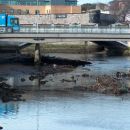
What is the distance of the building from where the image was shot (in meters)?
117

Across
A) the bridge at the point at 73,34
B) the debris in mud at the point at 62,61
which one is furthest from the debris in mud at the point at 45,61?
the bridge at the point at 73,34

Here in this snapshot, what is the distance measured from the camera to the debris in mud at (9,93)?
1687 inches

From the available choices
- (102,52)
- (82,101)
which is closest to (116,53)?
(102,52)

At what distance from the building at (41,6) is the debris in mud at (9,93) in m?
68.3

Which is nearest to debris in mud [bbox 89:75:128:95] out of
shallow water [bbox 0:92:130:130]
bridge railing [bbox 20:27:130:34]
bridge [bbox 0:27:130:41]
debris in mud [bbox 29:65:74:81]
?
shallow water [bbox 0:92:130:130]

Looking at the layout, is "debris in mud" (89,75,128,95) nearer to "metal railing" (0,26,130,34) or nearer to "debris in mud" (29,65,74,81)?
"debris in mud" (29,65,74,81)

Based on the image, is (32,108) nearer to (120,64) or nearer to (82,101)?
(82,101)

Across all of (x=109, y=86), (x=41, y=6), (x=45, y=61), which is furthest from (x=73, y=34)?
(x=41, y=6)

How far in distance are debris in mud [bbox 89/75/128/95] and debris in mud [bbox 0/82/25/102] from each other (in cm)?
576

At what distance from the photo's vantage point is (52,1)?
393 ft

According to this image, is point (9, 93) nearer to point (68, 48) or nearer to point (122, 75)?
point (122, 75)

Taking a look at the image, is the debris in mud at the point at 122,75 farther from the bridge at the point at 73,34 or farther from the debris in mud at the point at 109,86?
the bridge at the point at 73,34

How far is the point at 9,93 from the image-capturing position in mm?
45125

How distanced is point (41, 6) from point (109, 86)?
241 feet
